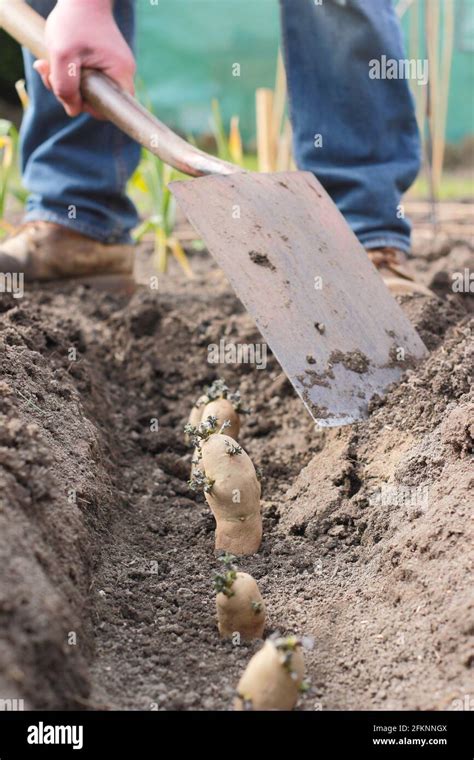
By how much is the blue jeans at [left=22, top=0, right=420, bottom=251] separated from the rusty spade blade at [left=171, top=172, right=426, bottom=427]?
1.67ft

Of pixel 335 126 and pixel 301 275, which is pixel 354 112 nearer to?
pixel 335 126

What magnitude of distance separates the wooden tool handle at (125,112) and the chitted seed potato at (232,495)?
843mm

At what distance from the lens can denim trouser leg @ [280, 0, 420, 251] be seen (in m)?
2.59

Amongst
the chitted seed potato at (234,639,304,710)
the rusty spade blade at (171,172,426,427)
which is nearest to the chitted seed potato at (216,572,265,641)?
the chitted seed potato at (234,639,304,710)

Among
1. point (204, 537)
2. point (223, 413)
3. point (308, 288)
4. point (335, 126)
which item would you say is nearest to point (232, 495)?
point (204, 537)

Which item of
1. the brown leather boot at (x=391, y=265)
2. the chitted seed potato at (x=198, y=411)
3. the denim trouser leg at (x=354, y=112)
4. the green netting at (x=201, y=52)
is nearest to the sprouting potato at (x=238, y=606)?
the chitted seed potato at (x=198, y=411)

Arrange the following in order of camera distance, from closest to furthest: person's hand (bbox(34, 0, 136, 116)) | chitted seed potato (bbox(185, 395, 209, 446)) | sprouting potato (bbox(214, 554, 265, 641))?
sprouting potato (bbox(214, 554, 265, 641)), chitted seed potato (bbox(185, 395, 209, 446)), person's hand (bbox(34, 0, 136, 116))

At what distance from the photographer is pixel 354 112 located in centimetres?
265

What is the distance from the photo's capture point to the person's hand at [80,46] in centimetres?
229

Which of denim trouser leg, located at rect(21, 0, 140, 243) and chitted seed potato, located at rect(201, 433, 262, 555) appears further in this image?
denim trouser leg, located at rect(21, 0, 140, 243)

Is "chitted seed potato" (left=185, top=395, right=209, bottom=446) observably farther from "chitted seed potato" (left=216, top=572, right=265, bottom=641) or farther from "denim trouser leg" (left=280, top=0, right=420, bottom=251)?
"denim trouser leg" (left=280, top=0, right=420, bottom=251)

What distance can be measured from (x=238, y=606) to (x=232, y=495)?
0.27 meters

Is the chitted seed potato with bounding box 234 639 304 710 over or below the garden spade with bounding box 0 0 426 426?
below
